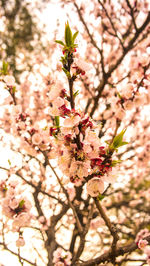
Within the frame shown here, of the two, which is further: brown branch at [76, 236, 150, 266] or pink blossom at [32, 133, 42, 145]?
pink blossom at [32, 133, 42, 145]

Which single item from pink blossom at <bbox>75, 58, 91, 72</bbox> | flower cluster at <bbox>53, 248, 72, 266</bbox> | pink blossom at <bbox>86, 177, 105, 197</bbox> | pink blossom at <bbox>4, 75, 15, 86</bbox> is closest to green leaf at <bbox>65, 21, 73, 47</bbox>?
pink blossom at <bbox>75, 58, 91, 72</bbox>

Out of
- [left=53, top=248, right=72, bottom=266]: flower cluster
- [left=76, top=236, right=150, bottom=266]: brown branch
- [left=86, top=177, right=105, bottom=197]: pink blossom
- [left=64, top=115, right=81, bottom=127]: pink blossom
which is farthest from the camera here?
[left=53, top=248, right=72, bottom=266]: flower cluster

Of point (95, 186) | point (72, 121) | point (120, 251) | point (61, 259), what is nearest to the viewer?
point (72, 121)

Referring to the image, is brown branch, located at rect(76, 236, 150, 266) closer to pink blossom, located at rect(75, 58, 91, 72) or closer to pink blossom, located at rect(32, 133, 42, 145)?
pink blossom, located at rect(32, 133, 42, 145)

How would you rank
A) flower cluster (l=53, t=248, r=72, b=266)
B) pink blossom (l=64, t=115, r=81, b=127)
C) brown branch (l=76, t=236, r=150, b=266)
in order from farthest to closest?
flower cluster (l=53, t=248, r=72, b=266) → brown branch (l=76, t=236, r=150, b=266) → pink blossom (l=64, t=115, r=81, b=127)

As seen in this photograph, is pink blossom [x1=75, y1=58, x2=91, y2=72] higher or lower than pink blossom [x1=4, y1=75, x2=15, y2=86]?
below

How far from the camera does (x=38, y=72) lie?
4.95m

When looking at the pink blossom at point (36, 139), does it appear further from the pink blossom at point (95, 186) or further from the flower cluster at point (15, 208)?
the pink blossom at point (95, 186)

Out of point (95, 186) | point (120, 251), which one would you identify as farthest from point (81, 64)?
point (120, 251)

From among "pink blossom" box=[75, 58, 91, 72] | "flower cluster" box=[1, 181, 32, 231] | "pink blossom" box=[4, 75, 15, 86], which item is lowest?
"flower cluster" box=[1, 181, 32, 231]

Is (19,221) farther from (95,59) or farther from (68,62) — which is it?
(95,59)

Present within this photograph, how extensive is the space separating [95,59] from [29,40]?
11.8ft

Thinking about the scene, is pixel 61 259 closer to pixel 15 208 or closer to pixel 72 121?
pixel 15 208

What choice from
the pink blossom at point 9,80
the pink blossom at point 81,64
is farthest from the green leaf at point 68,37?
the pink blossom at point 9,80
